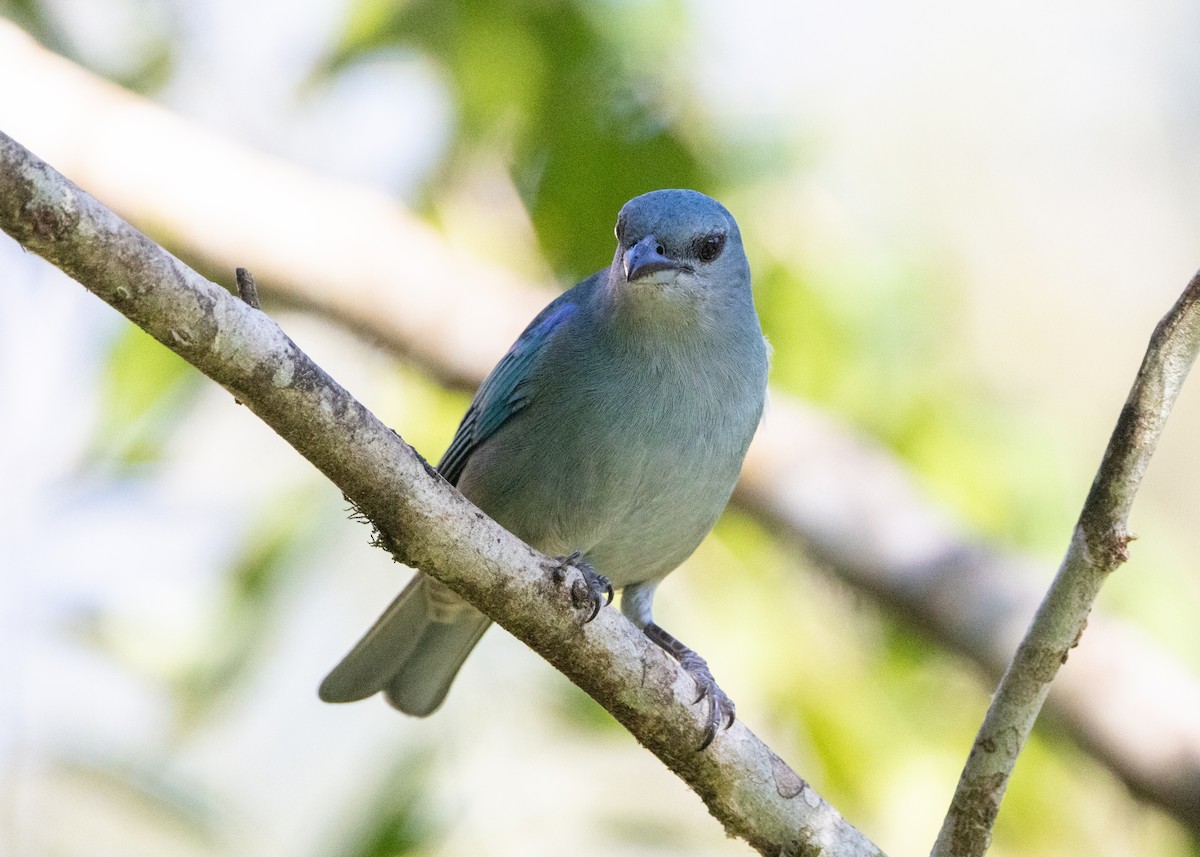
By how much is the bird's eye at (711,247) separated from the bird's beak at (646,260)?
0.13m

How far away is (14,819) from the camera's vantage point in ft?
13.3

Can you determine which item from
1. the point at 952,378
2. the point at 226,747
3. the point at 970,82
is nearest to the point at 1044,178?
the point at 970,82

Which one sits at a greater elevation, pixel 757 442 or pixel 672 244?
pixel 757 442

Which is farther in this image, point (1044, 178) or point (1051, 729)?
point (1044, 178)

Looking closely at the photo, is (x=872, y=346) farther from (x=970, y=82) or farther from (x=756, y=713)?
(x=970, y=82)

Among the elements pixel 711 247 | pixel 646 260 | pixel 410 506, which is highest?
pixel 711 247

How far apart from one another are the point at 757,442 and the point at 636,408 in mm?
1661

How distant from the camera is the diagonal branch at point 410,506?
2.46 meters

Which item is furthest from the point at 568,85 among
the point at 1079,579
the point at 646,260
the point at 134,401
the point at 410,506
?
the point at 1079,579

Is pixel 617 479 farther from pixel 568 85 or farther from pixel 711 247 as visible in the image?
pixel 568 85

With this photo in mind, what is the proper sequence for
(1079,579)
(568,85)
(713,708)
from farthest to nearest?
1. (568,85)
2. (713,708)
3. (1079,579)

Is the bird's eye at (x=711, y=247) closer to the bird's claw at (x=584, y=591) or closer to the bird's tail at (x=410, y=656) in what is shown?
the bird's claw at (x=584, y=591)

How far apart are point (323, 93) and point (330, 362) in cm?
123

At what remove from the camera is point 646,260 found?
13.1 feet
